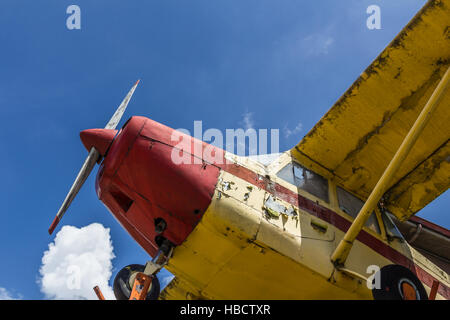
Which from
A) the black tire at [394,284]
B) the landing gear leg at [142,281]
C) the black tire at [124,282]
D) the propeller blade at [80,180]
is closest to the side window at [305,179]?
the black tire at [394,284]

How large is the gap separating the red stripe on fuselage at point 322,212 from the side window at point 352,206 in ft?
0.73

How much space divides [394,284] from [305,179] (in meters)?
1.54

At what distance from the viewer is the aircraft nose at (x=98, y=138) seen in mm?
3963

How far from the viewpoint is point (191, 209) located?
3.31 metres

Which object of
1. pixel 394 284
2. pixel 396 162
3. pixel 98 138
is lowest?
pixel 394 284

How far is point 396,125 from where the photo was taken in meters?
4.48

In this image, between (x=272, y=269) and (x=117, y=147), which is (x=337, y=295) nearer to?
(x=272, y=269)

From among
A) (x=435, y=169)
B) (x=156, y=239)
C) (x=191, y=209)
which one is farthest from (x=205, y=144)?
(x=435, y=169)

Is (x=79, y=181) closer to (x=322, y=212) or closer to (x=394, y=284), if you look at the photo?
(x=322, y=212)

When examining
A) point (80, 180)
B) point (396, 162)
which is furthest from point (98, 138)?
point (396, 162)

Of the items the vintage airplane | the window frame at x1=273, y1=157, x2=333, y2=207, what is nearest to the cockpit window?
the vintage airplane

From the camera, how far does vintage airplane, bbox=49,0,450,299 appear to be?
132 inches

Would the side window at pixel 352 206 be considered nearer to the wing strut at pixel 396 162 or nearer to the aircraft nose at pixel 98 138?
the wing strut at pixel 396 162

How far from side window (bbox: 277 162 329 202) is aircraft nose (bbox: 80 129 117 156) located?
6.50 feet
